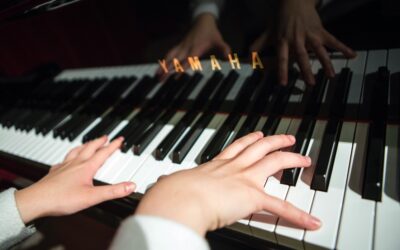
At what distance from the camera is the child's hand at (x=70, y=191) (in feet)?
A: 3.43

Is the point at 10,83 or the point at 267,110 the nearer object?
the point at 267,110

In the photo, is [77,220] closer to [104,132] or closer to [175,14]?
[104,132]

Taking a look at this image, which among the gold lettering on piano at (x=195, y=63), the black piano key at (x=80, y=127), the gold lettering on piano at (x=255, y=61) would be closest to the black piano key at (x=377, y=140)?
the gold lettering on piano at (x=255, y=61)

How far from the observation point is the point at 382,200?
2.50 ft

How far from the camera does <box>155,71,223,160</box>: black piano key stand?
1158 millimetres

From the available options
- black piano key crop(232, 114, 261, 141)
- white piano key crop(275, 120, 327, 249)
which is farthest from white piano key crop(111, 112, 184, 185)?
white piano key crop(275, 120, 327, 249)

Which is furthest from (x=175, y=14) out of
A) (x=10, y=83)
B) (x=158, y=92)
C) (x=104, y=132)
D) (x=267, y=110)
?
(x=10, y=83)

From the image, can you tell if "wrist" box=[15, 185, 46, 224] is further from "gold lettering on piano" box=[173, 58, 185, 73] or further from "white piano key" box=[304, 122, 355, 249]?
"white piano key" box=[304, 122, 355, 249]

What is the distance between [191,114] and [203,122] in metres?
0.09

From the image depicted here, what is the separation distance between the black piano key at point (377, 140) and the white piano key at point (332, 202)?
2.1 inches

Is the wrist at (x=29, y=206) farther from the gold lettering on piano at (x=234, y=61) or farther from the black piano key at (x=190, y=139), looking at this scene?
the gold lettering on piano at (x=234, y=61)

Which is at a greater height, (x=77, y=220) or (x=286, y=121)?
(x=286, y=121)

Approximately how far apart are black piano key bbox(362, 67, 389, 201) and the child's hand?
0.67 meters

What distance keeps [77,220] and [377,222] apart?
4.14ft
